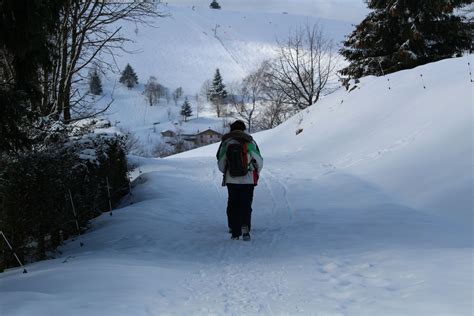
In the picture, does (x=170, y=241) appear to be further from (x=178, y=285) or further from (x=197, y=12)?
(x=197, y=12)

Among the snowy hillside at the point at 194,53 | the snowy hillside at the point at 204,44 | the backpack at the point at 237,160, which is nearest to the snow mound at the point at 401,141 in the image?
the backpack at the point at 237,160

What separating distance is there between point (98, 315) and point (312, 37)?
1240 inches

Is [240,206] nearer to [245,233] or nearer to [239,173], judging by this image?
[245,233]

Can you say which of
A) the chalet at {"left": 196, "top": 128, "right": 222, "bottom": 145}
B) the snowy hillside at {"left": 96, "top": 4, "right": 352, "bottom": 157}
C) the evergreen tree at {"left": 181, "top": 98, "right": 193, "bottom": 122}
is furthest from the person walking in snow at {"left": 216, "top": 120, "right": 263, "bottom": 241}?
the evergreen tree at {"left": 181, "top": 98, "right": 193, "bottom": 122}

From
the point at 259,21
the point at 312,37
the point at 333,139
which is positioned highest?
the point at 259,21

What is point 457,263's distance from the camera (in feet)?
15.4

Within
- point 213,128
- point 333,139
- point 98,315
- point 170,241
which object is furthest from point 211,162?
point 213,128

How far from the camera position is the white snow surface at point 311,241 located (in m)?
4.20

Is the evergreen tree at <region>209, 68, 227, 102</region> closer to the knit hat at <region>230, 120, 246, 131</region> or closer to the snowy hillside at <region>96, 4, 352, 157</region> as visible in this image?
the snowy hillside at <region>96, 4, 352, 157</region>

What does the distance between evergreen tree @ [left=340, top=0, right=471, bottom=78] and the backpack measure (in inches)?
575

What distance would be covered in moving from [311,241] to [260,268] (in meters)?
1.38

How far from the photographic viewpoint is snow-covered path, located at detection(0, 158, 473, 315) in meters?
4.08

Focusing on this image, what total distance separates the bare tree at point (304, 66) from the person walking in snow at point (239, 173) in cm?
2639

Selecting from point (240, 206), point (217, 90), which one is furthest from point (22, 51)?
point (217, 90)
